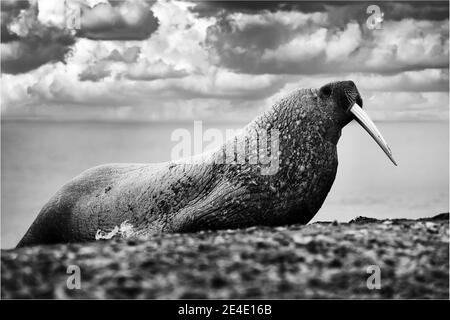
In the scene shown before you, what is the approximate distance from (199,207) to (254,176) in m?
1.33

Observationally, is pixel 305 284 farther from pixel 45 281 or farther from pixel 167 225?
pixel 167 225

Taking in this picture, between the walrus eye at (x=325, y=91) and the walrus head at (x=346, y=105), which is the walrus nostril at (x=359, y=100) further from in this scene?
the walrus eye at (x=325, y=91)

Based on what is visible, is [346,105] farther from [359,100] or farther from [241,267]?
[241,267]

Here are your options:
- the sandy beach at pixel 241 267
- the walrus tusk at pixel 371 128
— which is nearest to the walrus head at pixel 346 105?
the walrus tusk at pixel 371 128

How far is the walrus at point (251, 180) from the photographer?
44.8 feet

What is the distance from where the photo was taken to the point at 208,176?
14203mm

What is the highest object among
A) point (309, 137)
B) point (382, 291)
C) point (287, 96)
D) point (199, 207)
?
point (287, 96)

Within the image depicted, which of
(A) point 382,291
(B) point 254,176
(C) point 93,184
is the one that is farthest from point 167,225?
(A) point 382,291

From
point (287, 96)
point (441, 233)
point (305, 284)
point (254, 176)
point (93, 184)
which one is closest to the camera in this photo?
point (305, 284)

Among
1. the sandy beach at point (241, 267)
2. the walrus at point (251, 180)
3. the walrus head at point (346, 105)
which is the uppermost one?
the walrus head at point (346, 105)

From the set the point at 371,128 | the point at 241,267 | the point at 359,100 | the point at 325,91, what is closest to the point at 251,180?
the point at 325,91

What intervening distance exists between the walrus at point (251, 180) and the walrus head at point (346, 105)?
0.9 inches

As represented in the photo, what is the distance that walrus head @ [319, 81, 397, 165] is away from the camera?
14789 millimetres

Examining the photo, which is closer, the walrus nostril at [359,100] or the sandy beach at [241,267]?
the sandy beach at [241,267]
